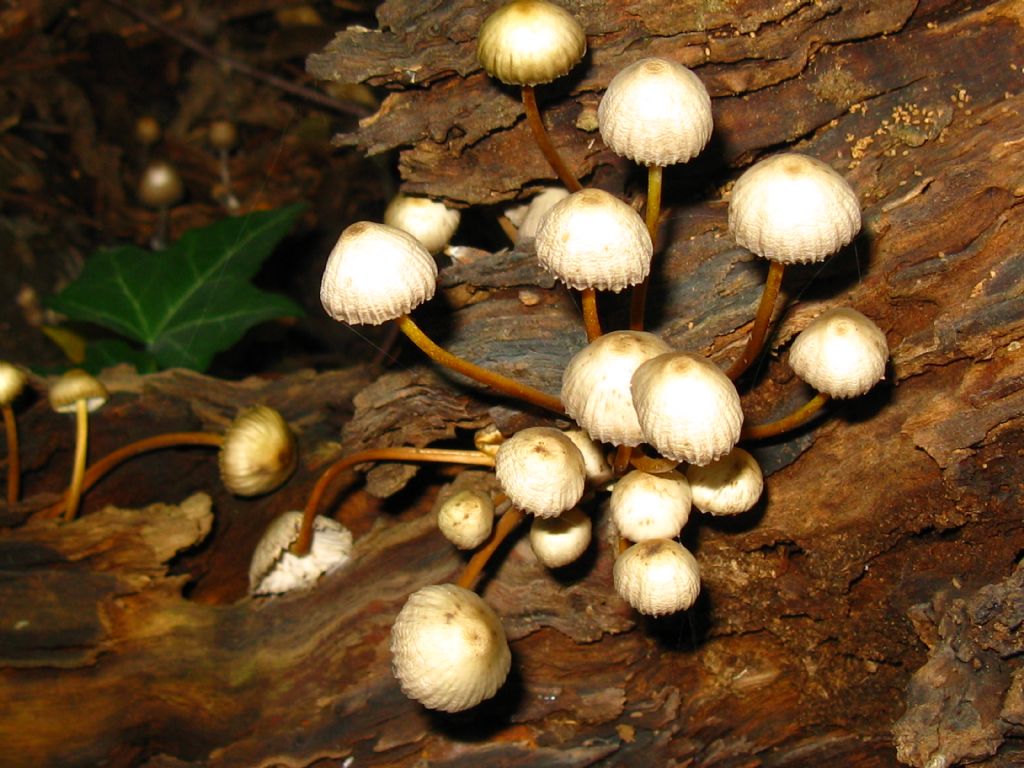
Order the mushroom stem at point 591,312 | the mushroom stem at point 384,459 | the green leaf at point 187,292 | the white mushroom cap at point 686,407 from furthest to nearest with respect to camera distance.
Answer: the green leaf at point 187,292 < the mushroom stem at point 384,459 < the mushroom stem at point 591,312 < the white mushroom cap at point 686,407

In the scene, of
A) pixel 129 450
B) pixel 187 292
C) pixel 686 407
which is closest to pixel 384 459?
pixel 129 450

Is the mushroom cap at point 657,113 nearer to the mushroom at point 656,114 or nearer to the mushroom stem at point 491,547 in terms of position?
the mushroom at point 656,114

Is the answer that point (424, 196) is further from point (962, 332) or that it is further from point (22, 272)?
point (22, 272)

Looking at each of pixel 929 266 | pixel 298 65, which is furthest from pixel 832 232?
pixel 298 65

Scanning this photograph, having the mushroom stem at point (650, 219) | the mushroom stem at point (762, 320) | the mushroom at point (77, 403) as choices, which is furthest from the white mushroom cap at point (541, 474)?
the mushroom at point (77, 403)

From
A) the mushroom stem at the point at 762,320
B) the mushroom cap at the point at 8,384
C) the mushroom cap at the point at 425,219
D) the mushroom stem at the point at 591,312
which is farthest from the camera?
the mushroom cap at the point at 8,384

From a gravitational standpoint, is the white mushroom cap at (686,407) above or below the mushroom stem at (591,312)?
below
